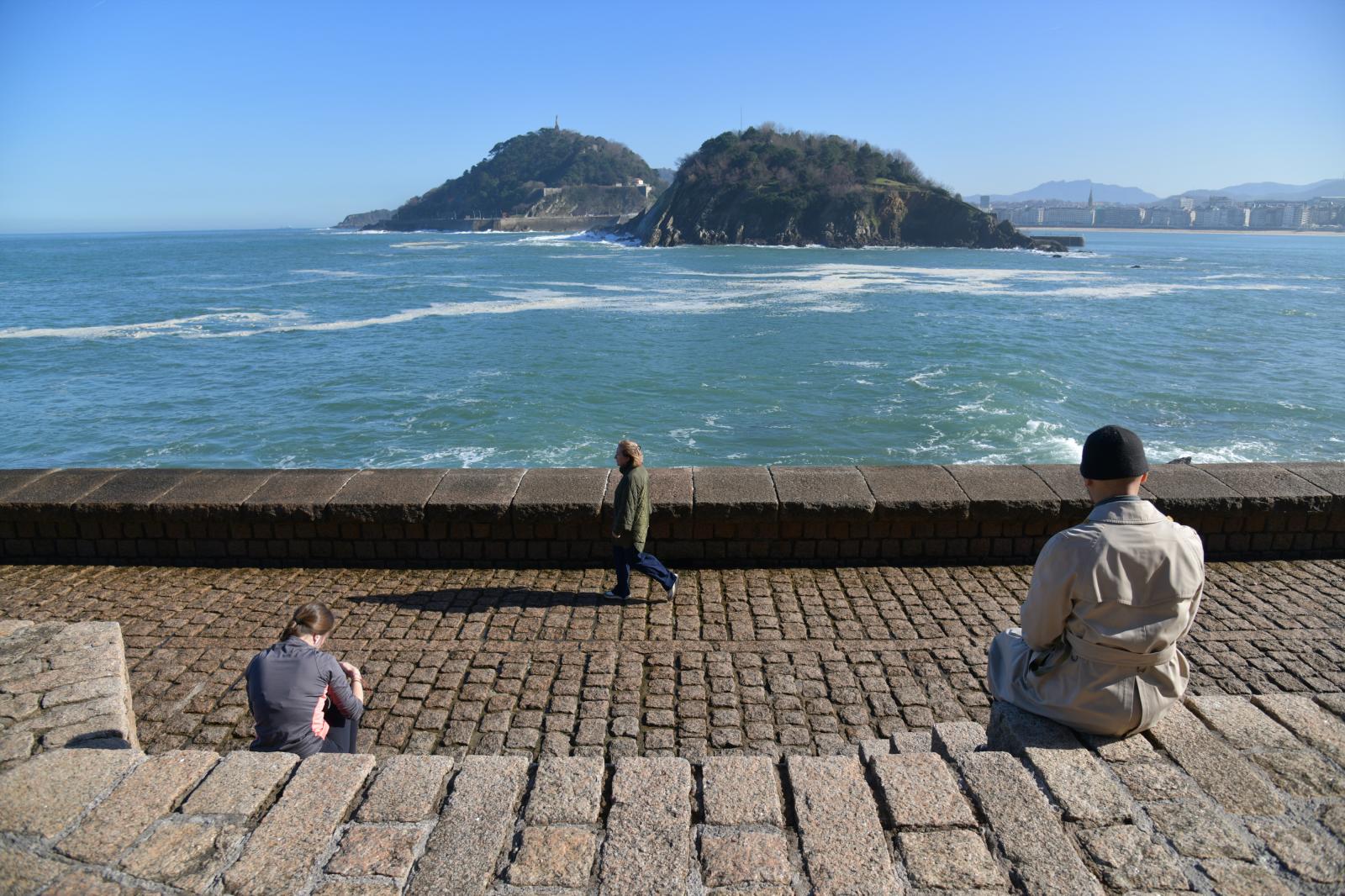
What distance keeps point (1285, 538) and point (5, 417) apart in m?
26.7

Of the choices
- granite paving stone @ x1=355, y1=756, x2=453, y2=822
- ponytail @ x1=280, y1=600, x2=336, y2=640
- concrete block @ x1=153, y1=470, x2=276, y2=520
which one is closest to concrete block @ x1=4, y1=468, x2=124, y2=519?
concrete block @ x1=153, y1=470, x2=276, y2=520

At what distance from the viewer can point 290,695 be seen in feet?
11.9

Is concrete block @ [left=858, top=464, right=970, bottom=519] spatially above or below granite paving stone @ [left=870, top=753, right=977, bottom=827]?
above

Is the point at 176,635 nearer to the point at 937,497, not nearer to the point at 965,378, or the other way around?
the point at 937,497

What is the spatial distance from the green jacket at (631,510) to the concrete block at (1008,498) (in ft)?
7.33

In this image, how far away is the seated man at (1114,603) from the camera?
9.44 feet

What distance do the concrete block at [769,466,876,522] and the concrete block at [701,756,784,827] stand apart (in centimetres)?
310

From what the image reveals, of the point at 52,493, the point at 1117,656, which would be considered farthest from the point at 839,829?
the point at 52,493

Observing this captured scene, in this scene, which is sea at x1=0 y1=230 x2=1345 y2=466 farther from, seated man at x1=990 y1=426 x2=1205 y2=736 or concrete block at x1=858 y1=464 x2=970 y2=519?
seated man at x1=990 y1=426 x2=1205 y2=736

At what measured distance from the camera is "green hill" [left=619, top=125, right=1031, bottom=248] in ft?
A: 378

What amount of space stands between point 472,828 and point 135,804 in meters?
1.10

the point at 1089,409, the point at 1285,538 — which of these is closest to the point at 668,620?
the point at 1285,538

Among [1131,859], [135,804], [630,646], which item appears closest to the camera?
[1131,859]

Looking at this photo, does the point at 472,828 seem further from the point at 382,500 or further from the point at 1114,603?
the point at 382,500
